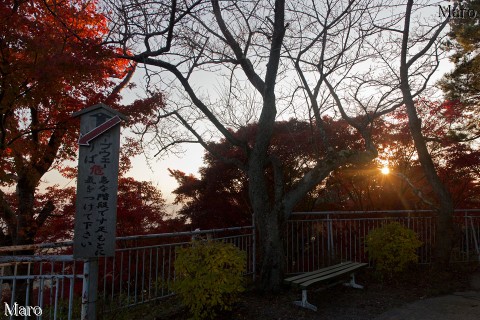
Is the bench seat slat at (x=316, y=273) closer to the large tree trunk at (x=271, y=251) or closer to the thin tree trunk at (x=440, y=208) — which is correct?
the large tree trunk at (x=271, y=251)

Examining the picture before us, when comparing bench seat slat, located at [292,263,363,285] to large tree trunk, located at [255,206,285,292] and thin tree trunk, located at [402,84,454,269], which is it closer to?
large tree trunk, located at [255,206,285,292]

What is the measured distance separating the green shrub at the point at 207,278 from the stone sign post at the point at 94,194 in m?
1.14

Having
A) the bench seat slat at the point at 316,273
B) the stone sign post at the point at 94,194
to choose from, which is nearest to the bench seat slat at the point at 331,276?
the bench seat slat at the point at 316,273

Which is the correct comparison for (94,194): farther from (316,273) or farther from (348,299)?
(348,299)

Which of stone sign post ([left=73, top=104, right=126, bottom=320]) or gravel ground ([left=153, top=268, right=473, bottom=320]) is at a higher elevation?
stone sign post ([left=73, top=104, right=126, bottom=320])

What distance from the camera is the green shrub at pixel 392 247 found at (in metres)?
7.33

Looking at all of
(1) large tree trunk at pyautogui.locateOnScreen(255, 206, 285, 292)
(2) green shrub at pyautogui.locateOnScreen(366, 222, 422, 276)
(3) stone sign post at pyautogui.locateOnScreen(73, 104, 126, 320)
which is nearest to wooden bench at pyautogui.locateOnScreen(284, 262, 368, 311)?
(1) large tree trunk at pyautogui.locateOnScreen(255, 206, 285, 292)

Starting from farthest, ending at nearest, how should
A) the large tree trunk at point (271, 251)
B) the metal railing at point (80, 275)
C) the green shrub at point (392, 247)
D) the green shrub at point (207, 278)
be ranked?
the green shrub at point (392, 247) → the large tree trunk at point (271, 251) → the green shrub at point (207, 278) → the metal railing at point (80, 275)

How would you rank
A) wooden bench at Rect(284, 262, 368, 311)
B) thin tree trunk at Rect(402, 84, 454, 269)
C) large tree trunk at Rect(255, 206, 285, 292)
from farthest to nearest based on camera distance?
thin tree trunk at Rect(402, 84, 454, 269) < large tree trunk at Rect(255, 206, 285, 292) < wooden bench at Rect(284, 262, 368, 311)

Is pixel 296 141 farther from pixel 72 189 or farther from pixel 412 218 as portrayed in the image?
pixel 72 189

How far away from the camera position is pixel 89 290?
394cm

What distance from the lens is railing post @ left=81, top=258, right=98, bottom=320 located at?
12.8 ft

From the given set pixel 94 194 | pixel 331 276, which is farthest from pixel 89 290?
pixel 331 276

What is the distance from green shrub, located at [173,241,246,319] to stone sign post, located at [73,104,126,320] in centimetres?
114
